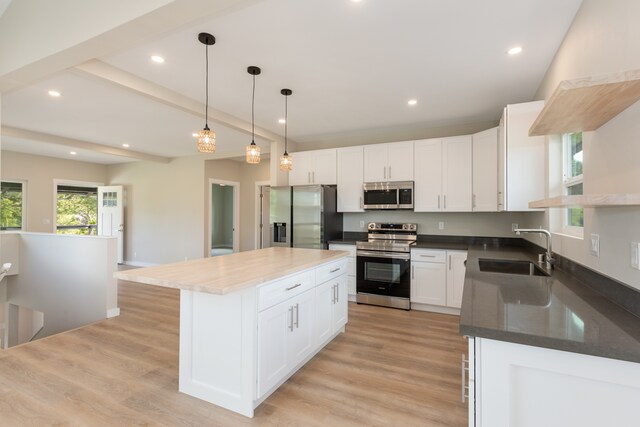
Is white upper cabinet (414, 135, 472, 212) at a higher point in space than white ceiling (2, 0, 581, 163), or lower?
lower

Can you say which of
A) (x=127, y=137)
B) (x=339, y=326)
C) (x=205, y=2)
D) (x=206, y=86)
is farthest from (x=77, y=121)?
(x=339, y=326)

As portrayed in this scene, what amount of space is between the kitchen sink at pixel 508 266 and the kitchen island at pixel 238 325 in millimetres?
1617

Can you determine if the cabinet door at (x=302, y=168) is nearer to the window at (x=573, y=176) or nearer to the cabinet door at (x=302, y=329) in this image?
the cabinet door at (x=302, y=329)

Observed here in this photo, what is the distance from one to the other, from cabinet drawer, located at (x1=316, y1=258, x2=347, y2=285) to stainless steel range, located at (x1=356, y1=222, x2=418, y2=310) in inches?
43.0

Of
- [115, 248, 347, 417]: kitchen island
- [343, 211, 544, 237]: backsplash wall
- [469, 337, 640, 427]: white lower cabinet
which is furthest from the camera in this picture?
[343, 211, 544, 237]: backsplash wall

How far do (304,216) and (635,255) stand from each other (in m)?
3.67

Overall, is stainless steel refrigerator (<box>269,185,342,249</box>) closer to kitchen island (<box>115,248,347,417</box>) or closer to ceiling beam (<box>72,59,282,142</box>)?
ceiling beam (<box>72,59,282,142</box>)

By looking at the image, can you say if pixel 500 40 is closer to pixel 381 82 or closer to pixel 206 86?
pixel 381 82

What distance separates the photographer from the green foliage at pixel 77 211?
24.8ft

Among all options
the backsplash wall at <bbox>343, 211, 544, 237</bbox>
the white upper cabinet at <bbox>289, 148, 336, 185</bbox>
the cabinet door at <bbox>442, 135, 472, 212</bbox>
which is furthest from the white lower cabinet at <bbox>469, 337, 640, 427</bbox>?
the white upper cabinet at <bbox>289, 148, 336, 185</bbox>

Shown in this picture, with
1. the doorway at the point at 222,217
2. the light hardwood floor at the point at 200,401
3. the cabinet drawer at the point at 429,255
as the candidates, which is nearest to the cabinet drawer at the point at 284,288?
the light hardwood floor at the point at 200,401

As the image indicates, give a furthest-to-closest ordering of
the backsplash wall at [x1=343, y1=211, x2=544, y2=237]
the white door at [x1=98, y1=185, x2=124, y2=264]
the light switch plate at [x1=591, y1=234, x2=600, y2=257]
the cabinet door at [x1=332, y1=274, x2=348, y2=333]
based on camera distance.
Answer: the white door at [x1=98, y1=185, x2=124, y2=264], the backsplash wall at [x1=343, y1=211, x2=544, y2=237], the cabinet door at [x1=332, y1=274, x2=348, y2=333], the light switch plate at [x1=591, y1=234, x2=600, y2=257]

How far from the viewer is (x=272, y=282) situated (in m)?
2.01

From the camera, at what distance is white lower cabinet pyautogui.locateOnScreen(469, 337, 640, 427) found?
891 mm
